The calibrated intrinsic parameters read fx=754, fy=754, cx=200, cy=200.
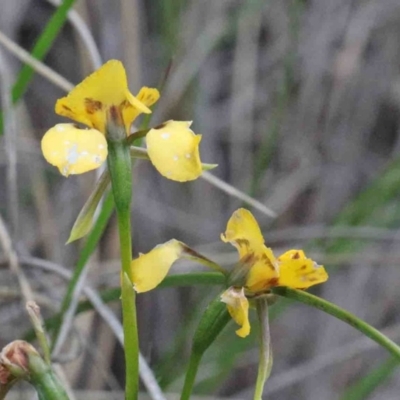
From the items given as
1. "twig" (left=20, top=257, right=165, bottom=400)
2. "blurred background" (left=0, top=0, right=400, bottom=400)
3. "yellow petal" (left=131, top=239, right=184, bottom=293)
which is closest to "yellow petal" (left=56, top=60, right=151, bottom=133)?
"yellow petal" (left=131, top=239, right=184, bottom=293)

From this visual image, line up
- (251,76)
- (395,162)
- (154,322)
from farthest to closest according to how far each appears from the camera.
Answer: (251,76) < (154,322) < (395,162)

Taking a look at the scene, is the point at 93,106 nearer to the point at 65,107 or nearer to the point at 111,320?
the point at 65,107

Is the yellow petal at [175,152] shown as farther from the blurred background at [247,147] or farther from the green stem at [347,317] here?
the blurred background at [247,147]

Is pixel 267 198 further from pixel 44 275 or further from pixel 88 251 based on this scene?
pixel 88 251

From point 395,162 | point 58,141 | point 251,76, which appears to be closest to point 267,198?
point 251,76

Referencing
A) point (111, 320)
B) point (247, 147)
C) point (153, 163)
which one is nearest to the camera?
point (153, 163)

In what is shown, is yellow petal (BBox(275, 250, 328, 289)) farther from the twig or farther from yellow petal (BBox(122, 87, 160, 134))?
the twig

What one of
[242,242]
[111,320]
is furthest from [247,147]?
[242,242]

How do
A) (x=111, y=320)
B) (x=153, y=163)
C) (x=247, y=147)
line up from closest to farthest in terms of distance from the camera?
1. (x=153, y=163)
2. (x=111, y=320)
3. (x=247, y=147)
